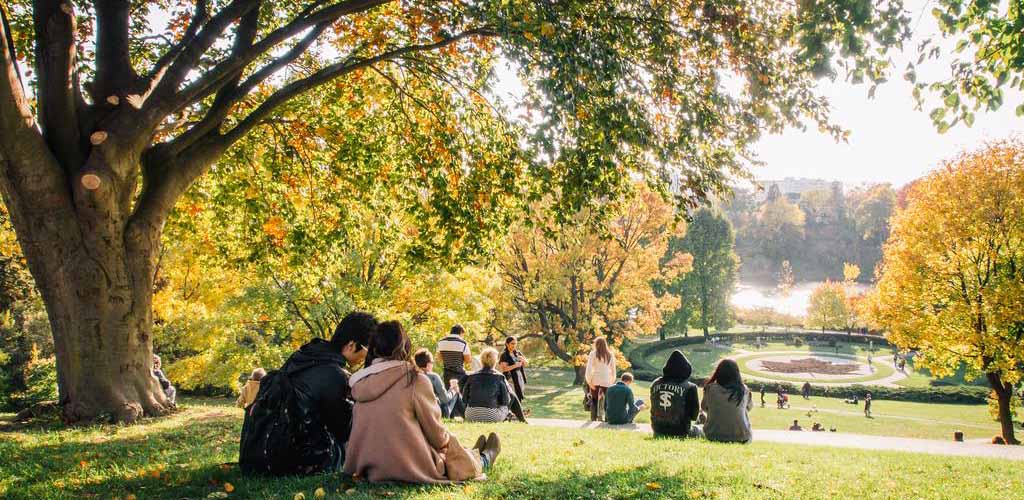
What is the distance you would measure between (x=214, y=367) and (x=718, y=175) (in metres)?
15.9

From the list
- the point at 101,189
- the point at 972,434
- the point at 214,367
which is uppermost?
the point at 101,189

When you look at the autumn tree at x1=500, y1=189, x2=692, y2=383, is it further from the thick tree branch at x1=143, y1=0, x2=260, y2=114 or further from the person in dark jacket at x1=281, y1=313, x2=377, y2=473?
the person in dark jacket at x1=281, y1=313, x2=377, y2=473

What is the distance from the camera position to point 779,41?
8.23 meters

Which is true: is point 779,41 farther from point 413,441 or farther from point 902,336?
point 902,336

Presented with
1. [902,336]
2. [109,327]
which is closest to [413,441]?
[109,327]

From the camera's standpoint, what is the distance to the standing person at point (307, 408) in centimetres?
466

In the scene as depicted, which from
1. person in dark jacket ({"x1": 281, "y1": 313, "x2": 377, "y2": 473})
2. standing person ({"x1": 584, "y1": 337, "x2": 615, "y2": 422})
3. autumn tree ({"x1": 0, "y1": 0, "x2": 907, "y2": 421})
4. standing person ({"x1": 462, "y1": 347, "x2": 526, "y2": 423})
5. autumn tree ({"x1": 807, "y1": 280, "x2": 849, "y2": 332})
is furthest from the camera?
autumn tree ({"x1": 807, "y1": 280, "x2": 849, "y2": 332})

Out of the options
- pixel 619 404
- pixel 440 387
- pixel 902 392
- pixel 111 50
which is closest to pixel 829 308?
pixel 902 392

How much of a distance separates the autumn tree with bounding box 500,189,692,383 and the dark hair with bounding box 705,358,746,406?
2031 cm

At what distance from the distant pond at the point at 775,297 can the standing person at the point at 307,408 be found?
9076cm

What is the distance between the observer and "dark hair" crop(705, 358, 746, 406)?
27.8 ft

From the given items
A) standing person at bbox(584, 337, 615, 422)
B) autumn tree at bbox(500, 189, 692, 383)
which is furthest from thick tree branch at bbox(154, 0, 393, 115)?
autumn tree at bbox(500, 189, 692, 383)

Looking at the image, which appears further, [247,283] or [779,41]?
[247,283]

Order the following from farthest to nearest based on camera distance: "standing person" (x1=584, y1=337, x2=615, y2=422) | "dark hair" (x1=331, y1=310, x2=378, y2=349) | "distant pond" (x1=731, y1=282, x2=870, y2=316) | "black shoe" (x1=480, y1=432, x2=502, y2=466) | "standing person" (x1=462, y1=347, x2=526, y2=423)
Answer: "distant pond" (x1=731, y1=282, x2=870, y2=316)
"standing person" (x1=584, y1=337, x2=615, y2=422)
"standing person" (x1=462, y1=347, x2=526, y2=423)
"black shoe" (x1=480, y1=432, x2=502, y2=466)
"dark hair" (x1=331, y1=310, x2=378, y2=349)
